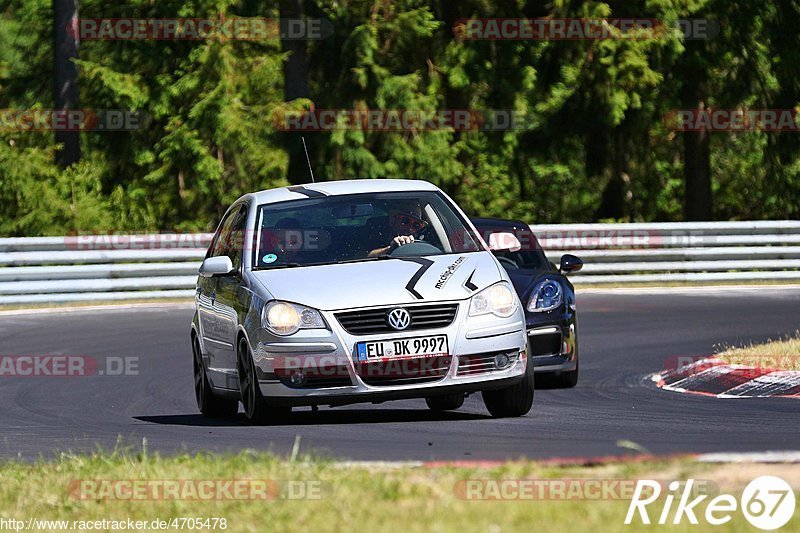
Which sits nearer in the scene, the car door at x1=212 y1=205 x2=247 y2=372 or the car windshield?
the car windshield

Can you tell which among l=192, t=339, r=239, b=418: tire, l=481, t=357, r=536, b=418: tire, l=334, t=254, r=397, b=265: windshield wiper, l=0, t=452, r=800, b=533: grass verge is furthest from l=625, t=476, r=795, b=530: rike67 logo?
l=192, t=339, r=239, b=418: tire

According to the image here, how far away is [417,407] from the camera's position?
11.9 m

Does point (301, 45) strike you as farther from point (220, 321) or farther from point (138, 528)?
point (138, 528)

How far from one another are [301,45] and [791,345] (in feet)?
65.6

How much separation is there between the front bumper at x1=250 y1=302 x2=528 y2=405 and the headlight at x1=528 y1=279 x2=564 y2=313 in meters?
3.01

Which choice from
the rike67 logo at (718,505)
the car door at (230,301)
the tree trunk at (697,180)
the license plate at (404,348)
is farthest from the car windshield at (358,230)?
the tree trunk at (697,180)

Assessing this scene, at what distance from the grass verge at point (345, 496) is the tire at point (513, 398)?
2787 millimetres

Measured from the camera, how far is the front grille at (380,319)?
945 centimetres

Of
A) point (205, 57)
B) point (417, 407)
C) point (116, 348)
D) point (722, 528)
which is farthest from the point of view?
point (205, 57)

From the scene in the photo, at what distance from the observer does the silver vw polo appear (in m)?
9.48

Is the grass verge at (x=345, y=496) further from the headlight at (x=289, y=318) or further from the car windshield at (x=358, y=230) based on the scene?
the car windshield at (x=358, y=230)

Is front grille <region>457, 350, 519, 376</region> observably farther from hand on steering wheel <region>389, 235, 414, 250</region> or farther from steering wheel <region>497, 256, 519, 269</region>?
steering wheel <region>497, 256, 519, 269</region>

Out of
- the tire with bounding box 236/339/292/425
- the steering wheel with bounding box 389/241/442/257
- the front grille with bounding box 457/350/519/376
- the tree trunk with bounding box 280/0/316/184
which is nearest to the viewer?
the front grille with bounding box 457/350/519/376

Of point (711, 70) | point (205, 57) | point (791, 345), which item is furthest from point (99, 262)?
point (711, 70)
